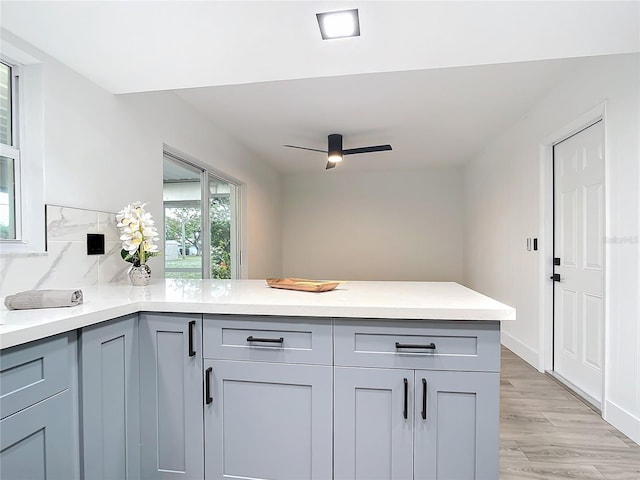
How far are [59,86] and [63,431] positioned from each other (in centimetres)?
171

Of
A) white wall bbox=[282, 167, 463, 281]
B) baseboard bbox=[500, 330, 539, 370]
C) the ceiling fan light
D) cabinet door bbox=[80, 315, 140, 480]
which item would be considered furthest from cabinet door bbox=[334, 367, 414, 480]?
white wall bbox=[282, 167, 463, 281]

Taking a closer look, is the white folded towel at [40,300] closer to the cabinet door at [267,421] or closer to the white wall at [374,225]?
the cabinet door at [267,421]

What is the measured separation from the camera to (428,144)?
192 inches

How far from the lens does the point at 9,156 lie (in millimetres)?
1790

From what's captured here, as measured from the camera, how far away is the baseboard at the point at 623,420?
6.97 ft

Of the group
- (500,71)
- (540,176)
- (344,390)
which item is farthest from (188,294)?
(540,176)

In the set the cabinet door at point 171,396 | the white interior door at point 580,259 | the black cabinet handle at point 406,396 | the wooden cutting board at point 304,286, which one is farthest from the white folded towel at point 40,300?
the white interior door at point 580,259

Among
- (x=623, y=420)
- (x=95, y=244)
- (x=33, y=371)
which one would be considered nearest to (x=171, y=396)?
(x=33, y=371)

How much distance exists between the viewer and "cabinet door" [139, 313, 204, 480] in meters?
1.51

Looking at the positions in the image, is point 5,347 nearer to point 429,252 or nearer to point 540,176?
point 540,176

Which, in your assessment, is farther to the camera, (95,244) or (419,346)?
(95,244)

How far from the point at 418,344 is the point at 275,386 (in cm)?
58

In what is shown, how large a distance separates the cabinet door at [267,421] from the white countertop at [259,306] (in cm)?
24

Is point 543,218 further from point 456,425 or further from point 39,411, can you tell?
point 39,411
